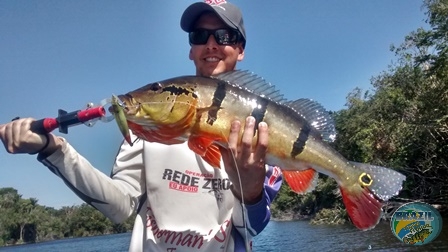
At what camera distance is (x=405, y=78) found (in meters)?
31.0

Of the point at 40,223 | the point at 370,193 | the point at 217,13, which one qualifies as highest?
the point at 217,13

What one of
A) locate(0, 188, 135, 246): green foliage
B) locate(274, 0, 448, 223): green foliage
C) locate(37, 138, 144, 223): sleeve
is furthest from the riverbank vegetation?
locate(0, 188, 135, 246): green foliage

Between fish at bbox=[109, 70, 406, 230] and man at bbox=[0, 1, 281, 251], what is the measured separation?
98mm

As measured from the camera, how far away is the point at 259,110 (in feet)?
7.50

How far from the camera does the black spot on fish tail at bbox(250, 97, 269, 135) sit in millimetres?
2264

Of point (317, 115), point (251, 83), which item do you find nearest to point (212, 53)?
point (251, 83)

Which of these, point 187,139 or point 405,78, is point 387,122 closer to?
point 405,78

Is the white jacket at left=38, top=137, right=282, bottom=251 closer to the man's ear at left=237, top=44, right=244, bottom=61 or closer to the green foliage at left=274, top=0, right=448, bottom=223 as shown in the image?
the man's ear at left=237, top=44, right=244, bottom=61

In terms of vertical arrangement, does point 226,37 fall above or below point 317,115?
above

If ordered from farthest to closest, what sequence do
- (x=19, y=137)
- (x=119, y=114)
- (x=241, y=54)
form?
(x=241, y=54), (x=119, y=114), (x=19, y=137)

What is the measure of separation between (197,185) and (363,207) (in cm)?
99

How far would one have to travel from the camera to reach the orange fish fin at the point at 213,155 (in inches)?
91.1

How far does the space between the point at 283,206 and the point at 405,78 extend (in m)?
30.6

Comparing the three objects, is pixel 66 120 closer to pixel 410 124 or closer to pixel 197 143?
pixel 197 143
